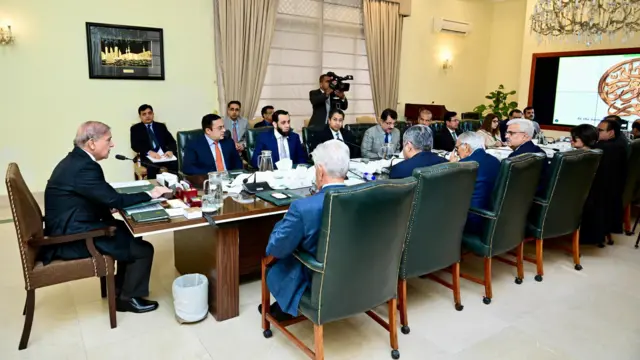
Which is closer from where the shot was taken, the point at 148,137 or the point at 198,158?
the point at 198,158

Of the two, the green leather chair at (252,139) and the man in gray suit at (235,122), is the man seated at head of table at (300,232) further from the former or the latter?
the man in gray suit at (235,122)

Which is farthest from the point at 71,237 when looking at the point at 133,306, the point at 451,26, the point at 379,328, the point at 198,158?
the point at 451,26

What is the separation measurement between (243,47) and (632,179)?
4.62 metres

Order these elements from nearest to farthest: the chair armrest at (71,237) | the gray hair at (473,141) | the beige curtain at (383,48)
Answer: the chair armrest at (71,237) → the gray hair at (473,141) → the beige curtain at (383,48)

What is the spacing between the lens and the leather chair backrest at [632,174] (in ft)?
12.8

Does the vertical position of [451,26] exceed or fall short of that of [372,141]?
it exceeds it

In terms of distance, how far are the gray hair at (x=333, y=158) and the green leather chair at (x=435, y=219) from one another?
425mm

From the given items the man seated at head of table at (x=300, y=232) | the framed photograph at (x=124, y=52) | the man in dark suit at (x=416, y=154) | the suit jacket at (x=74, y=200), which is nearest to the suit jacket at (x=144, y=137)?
the framed photograph at (x=124, y=52)

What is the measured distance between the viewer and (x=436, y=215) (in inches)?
95.6

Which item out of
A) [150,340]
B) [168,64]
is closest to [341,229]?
[150,340]

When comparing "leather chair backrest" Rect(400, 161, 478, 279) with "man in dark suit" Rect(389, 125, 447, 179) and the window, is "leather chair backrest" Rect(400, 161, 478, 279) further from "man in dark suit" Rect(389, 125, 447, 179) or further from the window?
the window

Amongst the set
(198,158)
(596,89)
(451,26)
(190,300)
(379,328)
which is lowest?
(379,328)

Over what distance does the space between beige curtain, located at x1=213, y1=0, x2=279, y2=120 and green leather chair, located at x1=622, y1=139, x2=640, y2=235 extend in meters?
4.32

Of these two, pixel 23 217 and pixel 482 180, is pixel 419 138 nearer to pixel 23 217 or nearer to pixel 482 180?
pixel 482 180
